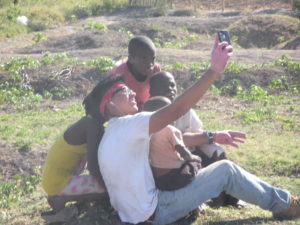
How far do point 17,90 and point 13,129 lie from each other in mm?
2245

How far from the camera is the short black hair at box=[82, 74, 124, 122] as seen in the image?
13.6ft

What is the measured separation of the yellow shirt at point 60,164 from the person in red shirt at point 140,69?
2.82ft

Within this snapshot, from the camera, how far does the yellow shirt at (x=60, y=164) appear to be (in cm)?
459

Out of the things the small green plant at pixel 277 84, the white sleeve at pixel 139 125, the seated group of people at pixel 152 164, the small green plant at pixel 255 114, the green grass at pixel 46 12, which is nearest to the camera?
the white sleeve at pixel 139 125

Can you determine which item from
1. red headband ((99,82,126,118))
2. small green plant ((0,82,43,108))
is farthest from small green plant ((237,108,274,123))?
red headband ((99,82,126,118))

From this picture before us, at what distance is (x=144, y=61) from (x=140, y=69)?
0.26ft

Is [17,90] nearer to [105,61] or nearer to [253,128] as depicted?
[105,61]

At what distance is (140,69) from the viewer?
17.3 feet

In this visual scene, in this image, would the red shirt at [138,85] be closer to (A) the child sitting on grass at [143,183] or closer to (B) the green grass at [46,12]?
(A) the child sitting on grass at [143,183]

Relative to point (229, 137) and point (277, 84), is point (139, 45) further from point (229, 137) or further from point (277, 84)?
point (277, 84)

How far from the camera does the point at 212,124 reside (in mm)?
8078

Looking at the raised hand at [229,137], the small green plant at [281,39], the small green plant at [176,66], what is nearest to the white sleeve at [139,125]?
the raised hand at [229,137]

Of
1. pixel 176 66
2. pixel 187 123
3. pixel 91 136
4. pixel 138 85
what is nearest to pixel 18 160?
pixel 138 85

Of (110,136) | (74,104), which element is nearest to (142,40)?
(110,136)
